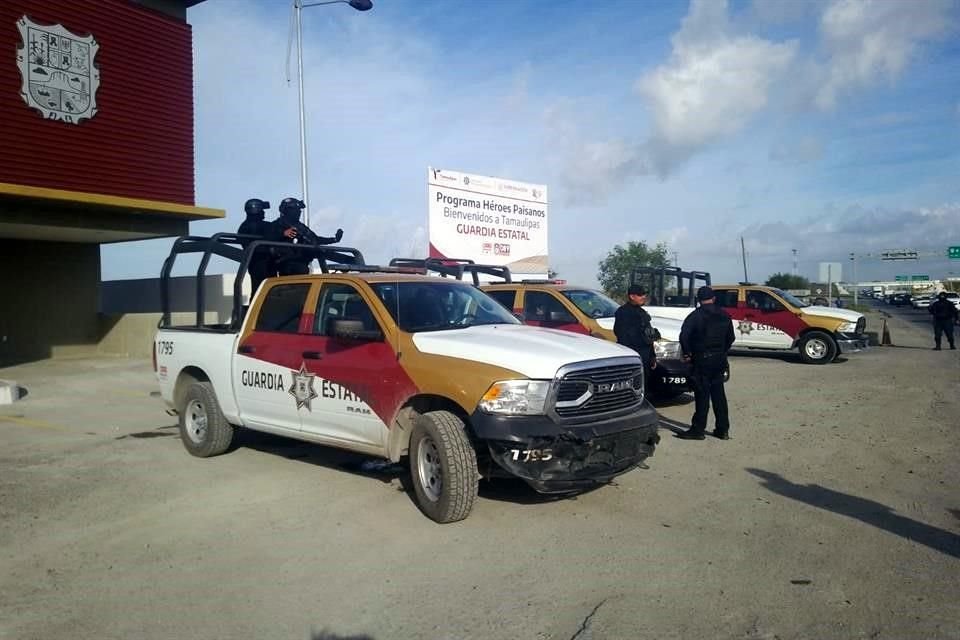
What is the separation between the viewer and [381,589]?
14.1ft

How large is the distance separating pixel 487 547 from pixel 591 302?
7.08 m

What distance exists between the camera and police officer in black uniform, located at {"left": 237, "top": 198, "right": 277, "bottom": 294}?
8.60 metres

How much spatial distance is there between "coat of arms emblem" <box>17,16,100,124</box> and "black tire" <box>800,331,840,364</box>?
675 inches

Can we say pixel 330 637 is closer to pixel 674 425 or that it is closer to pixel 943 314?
pixel 674 425

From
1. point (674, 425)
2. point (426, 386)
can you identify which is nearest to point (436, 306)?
point (426, 386)

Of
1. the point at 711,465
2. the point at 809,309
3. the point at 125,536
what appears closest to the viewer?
the point at 125,536

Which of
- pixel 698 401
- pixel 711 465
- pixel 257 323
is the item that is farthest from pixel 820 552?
pixel 257 323

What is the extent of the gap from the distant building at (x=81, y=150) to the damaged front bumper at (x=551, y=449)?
13.2m

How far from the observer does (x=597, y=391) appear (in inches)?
217

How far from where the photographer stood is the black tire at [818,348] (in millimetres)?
16594

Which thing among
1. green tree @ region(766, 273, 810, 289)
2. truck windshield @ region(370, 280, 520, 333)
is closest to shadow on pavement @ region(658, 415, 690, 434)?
truck windshield @ region(370, 280, 520, 333)

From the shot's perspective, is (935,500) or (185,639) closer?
(185,639)

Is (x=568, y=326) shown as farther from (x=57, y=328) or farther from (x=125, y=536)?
(x=57, y=328)

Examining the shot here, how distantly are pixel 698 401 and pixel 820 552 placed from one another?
3617mm
